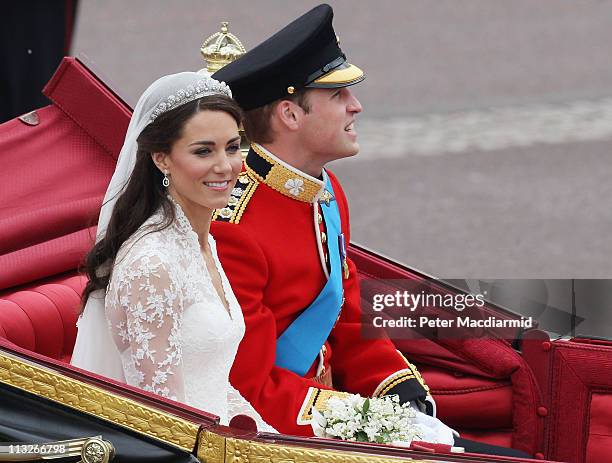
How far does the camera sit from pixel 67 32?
15.6ft

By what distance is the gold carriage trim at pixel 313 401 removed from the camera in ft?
8.96

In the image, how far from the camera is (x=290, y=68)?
277 centimetres

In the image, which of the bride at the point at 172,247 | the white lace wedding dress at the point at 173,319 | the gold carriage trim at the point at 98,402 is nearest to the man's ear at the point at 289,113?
the bride at the point at 172,247

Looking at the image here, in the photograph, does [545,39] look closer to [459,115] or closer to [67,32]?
[459,115]

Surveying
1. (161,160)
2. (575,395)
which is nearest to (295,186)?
(161,160)

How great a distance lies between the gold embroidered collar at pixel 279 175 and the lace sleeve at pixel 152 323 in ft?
1.64

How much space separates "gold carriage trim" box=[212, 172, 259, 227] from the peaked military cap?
0.16 m

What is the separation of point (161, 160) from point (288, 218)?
0.46m

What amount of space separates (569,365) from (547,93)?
437cm

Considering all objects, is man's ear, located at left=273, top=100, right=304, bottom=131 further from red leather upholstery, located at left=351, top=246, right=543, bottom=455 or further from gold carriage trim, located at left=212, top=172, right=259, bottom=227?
red leather upholstery, located at left=351, top=246, right=543, bottom=455

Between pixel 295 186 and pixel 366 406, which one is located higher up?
pixel 295 186

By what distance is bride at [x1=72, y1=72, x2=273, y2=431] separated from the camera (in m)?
2.42

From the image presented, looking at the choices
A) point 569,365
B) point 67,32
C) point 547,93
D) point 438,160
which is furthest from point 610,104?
point 569,365

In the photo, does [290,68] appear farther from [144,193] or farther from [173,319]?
[173,319]
